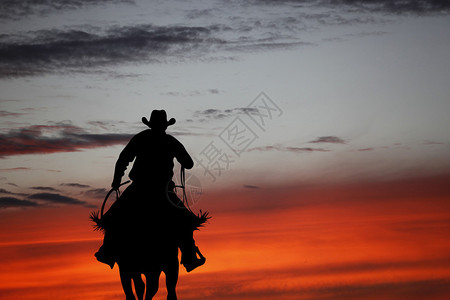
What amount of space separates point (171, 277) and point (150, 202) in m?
1.70

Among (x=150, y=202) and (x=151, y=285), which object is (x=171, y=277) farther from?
(x=150, y=202)

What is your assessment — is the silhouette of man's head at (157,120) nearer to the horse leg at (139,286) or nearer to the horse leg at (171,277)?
the horse leg at (171,277)

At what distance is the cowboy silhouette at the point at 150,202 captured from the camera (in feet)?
57.9

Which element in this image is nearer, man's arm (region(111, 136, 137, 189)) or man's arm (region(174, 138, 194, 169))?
man's arm (region(111, 136, 137, 189))

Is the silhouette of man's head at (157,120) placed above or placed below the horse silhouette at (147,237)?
above

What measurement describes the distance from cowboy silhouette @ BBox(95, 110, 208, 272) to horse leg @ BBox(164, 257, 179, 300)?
344 millimetres

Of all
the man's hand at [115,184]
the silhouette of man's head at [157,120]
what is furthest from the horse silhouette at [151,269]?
the silhouette of man's head at [157,120]

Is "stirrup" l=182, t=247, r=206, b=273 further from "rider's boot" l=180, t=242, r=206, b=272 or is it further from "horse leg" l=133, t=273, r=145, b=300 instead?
"horse leg" l=133, t=273, r=145, b=300

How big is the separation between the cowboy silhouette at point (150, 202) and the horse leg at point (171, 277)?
344 millimetres

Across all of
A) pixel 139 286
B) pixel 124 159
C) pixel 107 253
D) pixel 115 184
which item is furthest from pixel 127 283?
pixel 124 159

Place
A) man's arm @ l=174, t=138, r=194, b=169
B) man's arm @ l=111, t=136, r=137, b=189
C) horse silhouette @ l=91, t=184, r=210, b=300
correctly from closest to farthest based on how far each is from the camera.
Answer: horse silhouette @ l=91, t=184, r=210, b=300
man's arm @ l=111, t=136, r=137, b=189
man's arm @ l=174, t=138, r=194, b=169

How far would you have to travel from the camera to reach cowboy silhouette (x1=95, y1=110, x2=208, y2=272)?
1764 centimetres

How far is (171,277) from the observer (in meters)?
17.8

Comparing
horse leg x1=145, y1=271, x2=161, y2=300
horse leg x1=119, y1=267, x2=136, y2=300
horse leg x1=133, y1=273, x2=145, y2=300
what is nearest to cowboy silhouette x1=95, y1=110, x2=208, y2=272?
horse leg x1=119, y1=267, x2=136, y2=300
